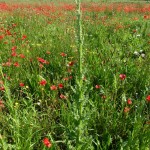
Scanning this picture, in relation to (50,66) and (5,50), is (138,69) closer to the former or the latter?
(50,66)

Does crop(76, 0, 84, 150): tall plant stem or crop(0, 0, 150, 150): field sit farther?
crop(0, 0, 150, 150): field

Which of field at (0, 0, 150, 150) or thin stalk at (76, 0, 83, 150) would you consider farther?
field at (0, 0, 150, 150)

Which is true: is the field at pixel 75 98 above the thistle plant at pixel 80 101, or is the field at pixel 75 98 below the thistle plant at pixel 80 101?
below

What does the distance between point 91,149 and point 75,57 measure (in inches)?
82.5

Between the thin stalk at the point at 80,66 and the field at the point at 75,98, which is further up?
the thin stalk at the point at 80,66

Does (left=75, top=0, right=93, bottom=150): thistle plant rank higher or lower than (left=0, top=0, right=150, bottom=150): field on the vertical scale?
higher

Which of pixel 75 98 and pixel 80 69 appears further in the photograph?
pixel 75 98

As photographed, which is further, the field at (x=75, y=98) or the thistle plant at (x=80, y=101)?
the field at (x=75, y=98)

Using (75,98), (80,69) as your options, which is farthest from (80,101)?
(80,69)

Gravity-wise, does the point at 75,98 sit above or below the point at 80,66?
below

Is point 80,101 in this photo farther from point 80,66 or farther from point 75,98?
point 80,66

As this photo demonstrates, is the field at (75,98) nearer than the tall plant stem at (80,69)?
No

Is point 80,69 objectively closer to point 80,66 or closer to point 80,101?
point 80,66

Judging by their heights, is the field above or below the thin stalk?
below
